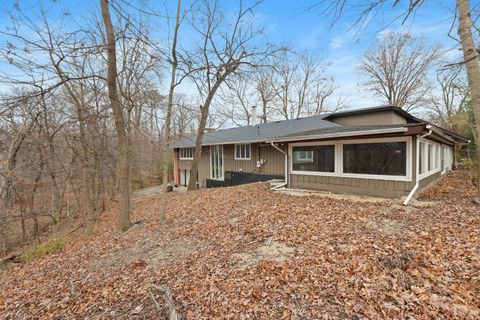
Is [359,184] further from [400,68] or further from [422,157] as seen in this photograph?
[400,68]

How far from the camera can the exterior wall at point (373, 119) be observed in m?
9.45

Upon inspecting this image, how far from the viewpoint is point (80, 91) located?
980 cm

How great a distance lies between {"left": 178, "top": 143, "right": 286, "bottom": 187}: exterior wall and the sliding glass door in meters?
0.36

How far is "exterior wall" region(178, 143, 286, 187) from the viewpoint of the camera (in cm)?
1118

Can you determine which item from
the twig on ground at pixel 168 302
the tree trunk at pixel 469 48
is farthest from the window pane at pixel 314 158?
the twig on ground at pixel 168 302

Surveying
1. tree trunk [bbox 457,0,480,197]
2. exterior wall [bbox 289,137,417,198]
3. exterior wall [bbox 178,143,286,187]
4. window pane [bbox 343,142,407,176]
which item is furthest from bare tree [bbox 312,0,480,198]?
exterior wall [bbox 178,143,286,187]

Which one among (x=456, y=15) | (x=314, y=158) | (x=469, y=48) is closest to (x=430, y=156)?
(x=469, y=48)

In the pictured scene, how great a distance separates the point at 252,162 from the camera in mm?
12492

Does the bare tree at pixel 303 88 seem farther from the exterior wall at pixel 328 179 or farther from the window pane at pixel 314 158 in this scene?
the window pane at pixel 314 158

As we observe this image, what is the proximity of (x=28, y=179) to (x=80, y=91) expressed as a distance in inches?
159

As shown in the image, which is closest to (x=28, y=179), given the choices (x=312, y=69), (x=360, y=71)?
(x=312, y=69)

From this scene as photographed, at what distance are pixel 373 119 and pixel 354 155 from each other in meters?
3.51

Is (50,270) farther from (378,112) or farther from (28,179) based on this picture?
(378,112)

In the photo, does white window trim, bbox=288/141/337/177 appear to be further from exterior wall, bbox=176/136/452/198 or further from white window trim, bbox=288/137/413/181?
exterior wall, bbox=176/136/452/198
